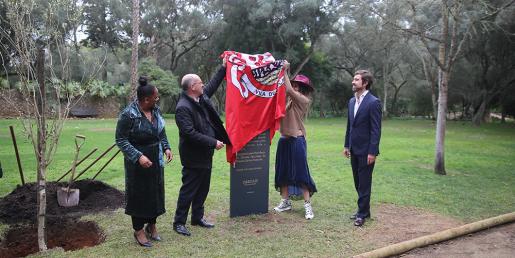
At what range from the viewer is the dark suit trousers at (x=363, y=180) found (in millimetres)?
5930

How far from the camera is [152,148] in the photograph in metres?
4.83

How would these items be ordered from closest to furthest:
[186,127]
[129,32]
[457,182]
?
[186,127] → [457,182] → [129,32]

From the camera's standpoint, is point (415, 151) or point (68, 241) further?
point (415, 151)

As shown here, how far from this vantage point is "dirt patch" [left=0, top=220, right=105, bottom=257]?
5.14 meters

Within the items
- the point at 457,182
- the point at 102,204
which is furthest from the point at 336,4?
the point at 102,204

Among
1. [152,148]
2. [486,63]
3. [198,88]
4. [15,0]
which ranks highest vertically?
[486,63]

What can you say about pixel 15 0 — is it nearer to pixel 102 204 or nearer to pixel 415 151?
pixel 102 204

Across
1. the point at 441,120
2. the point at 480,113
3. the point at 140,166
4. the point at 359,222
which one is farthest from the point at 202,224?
the point at 480,113

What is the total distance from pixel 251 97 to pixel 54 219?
10.2 feet

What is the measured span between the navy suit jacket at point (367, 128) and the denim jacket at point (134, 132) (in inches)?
104

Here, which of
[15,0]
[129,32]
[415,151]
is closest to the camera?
[15,0]

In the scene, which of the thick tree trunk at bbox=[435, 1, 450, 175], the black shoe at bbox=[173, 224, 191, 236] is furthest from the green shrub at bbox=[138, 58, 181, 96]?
the black shoe at bbox=[173, 224, 191, 236]

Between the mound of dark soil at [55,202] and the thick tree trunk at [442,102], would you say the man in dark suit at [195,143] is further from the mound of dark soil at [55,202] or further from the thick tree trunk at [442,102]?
the thick tree trunk at [442,102]

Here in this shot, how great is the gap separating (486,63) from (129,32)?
29.5 meters
